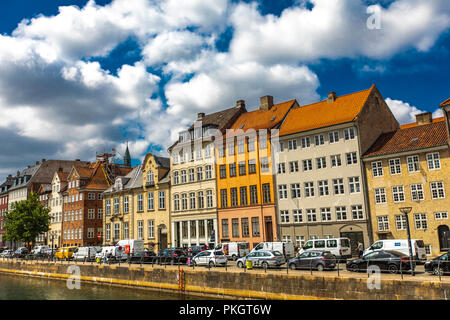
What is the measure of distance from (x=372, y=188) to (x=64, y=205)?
2353 inches

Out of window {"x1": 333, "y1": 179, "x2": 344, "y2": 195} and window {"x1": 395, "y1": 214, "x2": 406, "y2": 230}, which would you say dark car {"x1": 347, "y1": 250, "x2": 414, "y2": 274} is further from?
window {"x1": 333, "y1": 179, "x2": 344, "y2": 195}

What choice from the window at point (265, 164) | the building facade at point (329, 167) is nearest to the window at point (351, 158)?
the building facade at point (329, 167)

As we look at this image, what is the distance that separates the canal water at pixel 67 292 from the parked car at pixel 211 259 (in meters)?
4.68

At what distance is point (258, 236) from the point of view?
166 feet

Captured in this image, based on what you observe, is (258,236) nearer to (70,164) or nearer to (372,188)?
Result: (372,188)

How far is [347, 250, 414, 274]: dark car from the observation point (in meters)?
25.9

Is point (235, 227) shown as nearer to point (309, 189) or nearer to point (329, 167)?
point (309, 189)

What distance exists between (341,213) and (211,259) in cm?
1588

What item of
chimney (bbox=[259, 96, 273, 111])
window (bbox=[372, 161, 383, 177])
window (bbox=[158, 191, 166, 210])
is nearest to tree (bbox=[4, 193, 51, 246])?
window (bbox=[158, 191, 166, 210])

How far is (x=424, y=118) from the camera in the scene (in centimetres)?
4612

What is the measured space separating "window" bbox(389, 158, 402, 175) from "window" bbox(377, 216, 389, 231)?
4449mm

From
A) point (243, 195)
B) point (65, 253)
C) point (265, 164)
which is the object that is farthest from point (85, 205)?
point (265, 164)
